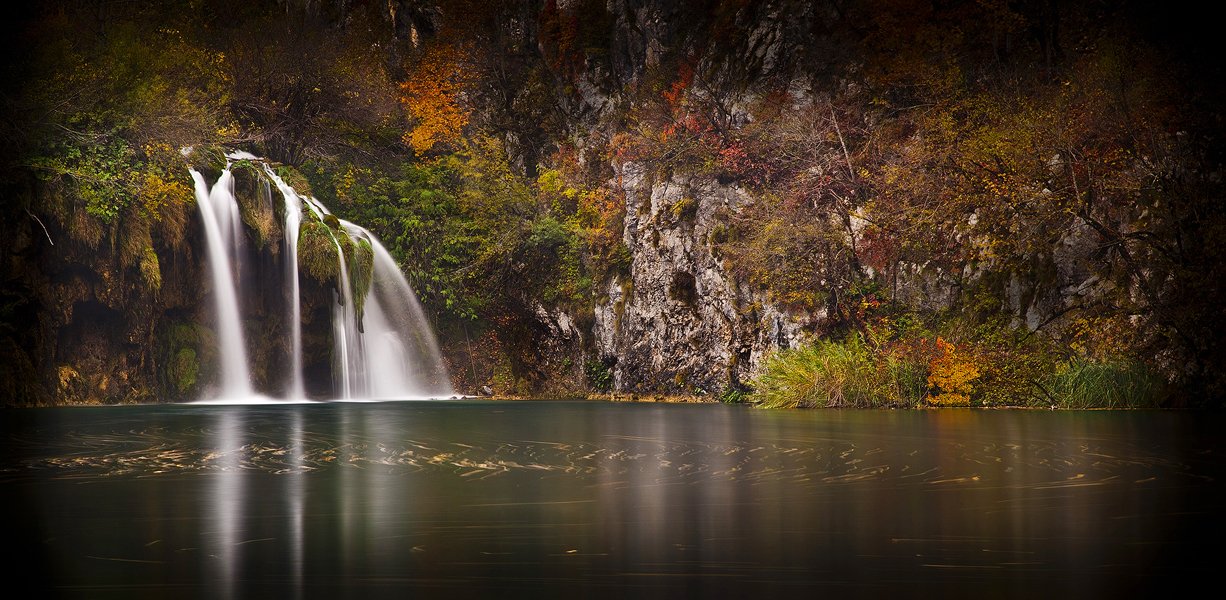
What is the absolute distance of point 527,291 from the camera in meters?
23.5

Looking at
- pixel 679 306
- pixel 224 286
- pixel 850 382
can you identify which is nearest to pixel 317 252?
pixel 224 286

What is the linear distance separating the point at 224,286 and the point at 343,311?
257cm

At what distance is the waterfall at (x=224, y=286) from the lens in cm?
1847

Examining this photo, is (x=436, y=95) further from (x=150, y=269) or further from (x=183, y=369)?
(x=183, y=369)

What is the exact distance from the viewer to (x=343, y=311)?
20.0 metres

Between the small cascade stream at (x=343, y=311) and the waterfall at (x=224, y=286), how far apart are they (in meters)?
0.02

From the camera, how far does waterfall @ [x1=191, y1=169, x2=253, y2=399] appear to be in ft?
60.6

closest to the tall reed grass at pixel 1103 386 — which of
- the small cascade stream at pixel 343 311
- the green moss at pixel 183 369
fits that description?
the small cascade stream at pixel 343 311

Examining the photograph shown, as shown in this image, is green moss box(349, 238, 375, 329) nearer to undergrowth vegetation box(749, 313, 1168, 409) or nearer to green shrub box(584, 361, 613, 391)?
green shrub box(584, 361, 613, 391)

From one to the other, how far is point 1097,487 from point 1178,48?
42.6ft

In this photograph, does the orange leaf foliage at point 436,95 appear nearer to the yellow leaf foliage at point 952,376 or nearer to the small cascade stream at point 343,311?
the small cascade stream at point 343,311

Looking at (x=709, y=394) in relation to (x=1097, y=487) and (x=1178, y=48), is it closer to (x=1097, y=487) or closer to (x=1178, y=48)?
(x=1178, y=48)

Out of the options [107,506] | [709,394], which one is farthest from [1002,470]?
[709,394]

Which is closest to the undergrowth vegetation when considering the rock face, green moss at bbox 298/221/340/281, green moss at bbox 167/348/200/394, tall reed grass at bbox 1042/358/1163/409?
tall reed grass at bbox 1042/358/1163/409
